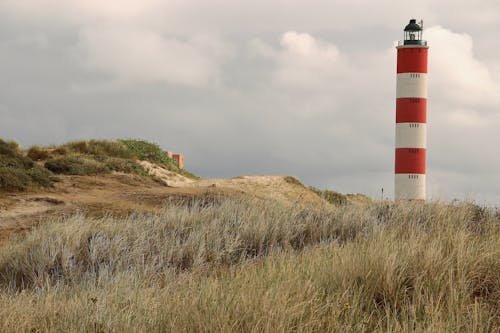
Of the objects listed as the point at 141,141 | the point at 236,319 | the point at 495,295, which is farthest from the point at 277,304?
the point at 141,141

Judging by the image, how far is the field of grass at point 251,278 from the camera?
5.00m

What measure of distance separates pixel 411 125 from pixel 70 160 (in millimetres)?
13101

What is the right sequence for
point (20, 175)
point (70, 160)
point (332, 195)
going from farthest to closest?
point (332, 195) → point (70, 160) → point (20, 175)

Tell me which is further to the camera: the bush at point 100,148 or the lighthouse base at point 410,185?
the lighthouse base at point 410,185

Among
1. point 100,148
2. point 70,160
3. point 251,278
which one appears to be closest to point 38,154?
point 100,148

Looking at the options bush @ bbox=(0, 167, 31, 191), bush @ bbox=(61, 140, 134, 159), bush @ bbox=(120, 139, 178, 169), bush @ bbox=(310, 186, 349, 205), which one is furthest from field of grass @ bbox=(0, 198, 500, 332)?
bush @ bbox=(120, 139, 178, 169)

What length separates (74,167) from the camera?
20344mm

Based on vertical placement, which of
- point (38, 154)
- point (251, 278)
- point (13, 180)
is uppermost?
point (38, 154)

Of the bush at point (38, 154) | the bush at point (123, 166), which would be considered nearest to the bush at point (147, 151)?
the bush at point (123, 166)

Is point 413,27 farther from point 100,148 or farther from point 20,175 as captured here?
point 20,175

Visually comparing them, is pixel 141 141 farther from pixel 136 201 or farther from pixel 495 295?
pixel 495 295

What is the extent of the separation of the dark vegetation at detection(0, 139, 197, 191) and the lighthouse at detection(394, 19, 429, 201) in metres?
9.43

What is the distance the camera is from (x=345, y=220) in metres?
11.4

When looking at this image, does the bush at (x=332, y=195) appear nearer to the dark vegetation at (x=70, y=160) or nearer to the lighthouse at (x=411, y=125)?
the lighthouse at (x=411, y=125)
